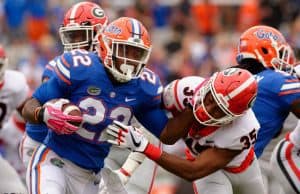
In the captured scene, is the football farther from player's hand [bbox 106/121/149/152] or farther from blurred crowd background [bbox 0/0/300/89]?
blurred crowd background [bbox 0/0/300/89]

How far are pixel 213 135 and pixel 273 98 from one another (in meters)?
0.62

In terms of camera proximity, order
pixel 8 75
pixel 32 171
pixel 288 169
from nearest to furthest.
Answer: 1. pixel 32 171
2. pixel 288 169
3. pixel 8 75

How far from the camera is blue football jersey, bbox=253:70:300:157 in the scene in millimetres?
5578

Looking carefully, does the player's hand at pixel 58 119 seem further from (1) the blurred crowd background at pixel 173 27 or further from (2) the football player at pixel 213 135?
(1) the blurred crowd background at pixel 173 27

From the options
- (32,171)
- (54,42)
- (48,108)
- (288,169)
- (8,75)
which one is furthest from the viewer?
(54,42)

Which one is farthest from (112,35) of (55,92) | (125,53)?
(55,92)

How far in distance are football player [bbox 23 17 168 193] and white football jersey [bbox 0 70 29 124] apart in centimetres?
118

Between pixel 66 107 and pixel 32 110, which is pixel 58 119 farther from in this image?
pixel 32 110

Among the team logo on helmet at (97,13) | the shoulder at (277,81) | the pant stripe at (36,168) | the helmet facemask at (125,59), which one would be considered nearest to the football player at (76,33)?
the team logo on helmet at (97,13)

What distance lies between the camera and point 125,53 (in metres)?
5.19

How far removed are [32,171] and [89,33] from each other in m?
1.20

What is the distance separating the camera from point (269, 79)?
565 centimetres

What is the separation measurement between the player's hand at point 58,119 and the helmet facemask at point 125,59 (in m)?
0.39

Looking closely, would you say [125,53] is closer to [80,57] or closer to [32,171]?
[80,57]
